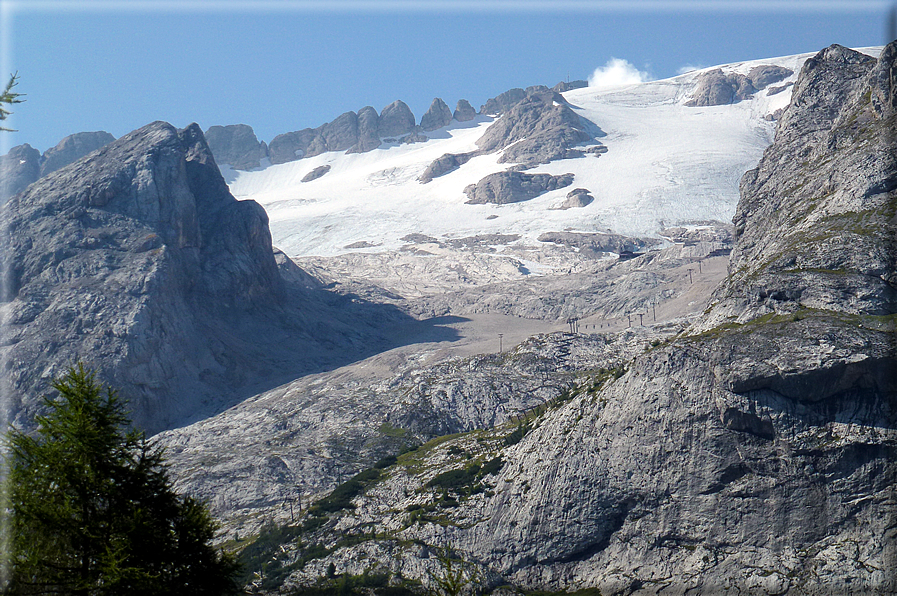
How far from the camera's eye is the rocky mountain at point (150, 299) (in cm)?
14562

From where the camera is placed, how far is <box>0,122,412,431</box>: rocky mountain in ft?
478

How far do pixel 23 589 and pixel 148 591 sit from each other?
3213 millimetres

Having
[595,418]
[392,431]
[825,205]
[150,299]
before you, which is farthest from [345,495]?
[150,299]

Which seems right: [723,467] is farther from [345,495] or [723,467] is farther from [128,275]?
[128,275]

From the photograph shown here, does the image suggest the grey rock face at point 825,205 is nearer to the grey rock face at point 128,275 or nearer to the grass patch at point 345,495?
the grass patch at point 345,495

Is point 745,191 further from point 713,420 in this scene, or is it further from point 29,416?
point 29,416

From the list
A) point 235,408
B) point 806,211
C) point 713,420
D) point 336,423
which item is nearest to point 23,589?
point 713,420

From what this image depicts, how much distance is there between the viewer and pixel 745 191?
11256 centimetres

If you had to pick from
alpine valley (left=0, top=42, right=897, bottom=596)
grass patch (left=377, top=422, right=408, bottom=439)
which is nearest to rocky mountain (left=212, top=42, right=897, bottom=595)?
alpine valley (left=0, top=42, right=897, bottom=596)

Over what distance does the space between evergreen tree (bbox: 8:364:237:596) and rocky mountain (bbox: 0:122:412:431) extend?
124442mm

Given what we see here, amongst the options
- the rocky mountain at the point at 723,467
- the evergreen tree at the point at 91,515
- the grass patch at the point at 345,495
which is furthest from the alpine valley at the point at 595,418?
the evergreen tree at the point at 91,515

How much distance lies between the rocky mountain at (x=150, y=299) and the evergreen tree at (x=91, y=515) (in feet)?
408

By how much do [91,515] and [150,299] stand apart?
148713 mm

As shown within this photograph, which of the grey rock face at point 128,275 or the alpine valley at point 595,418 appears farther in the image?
the grey rock face at point 128,275
